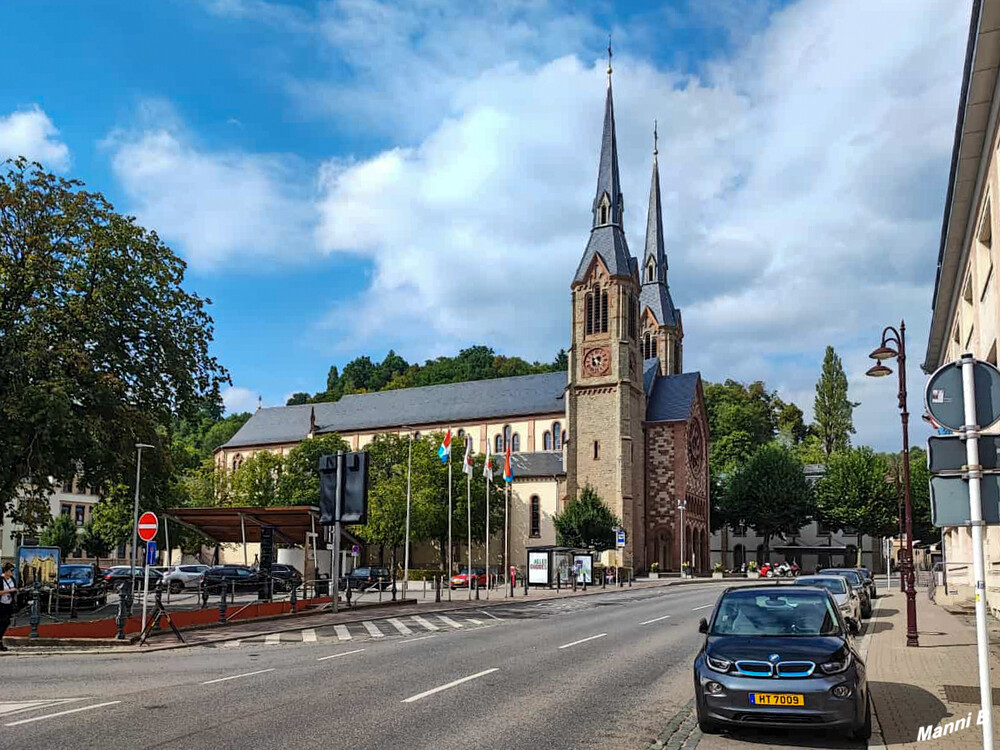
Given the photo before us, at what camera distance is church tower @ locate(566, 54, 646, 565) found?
6781 cm

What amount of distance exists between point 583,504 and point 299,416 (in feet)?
144

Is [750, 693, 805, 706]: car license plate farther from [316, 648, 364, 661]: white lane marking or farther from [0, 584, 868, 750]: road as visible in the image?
[316, 648, 364, 661]: white lane marking

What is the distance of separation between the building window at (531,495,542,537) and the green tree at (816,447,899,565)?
86.3 feet

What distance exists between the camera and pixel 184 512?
35.7 metres

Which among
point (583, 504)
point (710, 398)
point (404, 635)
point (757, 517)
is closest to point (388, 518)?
point (583, 504)

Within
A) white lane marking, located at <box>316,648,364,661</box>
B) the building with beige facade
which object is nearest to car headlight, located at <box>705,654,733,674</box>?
the building with beige facade

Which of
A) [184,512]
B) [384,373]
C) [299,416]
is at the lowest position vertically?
[184,512]

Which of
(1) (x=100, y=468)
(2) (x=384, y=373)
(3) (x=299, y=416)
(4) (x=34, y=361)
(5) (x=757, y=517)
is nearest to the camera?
(4) (x=34, y=361)

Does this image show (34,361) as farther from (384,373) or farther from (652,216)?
(384,373)

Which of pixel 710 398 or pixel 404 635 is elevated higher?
pixel 710 398

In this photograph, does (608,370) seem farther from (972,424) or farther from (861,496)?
(972,424)

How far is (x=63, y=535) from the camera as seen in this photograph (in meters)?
74.6

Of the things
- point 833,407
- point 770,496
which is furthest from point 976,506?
point 833,407

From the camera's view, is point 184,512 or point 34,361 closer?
point 34,361
